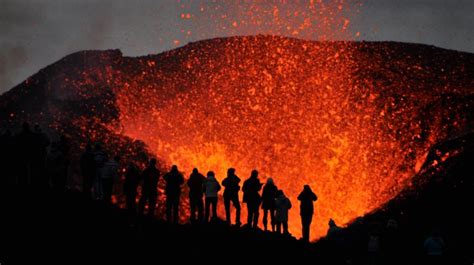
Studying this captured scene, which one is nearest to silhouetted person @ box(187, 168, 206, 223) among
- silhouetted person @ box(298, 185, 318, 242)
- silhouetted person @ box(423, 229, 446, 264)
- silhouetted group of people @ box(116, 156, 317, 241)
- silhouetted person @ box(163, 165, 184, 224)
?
silhouetted group of people @ box(116, 156, 317, 241)

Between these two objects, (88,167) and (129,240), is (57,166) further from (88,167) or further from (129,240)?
(129,240)

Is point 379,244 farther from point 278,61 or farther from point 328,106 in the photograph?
point 278,61

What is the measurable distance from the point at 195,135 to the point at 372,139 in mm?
17118

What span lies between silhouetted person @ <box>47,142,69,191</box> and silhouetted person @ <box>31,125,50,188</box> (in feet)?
0.84

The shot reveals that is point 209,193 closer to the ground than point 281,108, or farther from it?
closer to the ground

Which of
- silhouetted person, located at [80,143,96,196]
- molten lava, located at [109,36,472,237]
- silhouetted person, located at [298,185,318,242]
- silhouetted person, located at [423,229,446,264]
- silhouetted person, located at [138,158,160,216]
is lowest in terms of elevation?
silhouetted person, located at [423,229,446,264]

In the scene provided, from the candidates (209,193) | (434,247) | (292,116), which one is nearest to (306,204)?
(209,193)

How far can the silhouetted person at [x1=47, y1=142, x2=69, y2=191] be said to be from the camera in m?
25.1

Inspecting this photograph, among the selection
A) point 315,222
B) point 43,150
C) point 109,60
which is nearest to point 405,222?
point 43,150

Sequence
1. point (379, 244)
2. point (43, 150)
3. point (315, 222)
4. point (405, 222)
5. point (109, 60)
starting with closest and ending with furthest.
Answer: point (379, 244) → point (43, 150) → point (405, 222) → point (315, 222) → point (109, 60)

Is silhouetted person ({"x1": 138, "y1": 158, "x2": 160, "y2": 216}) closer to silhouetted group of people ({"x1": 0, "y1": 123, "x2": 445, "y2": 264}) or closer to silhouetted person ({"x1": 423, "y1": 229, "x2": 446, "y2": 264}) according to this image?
silhouetted group of people ({"x1": 0, "y1": 123, "x2": 445, "y2": 264})

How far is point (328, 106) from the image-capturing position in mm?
78750

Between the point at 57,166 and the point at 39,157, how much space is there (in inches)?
25.4

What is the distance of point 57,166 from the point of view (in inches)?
992
